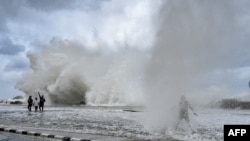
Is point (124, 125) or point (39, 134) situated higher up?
point (124, 125)

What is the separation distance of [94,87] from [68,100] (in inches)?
287

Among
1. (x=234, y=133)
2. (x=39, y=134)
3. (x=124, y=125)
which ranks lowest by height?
(x=39, y=134)

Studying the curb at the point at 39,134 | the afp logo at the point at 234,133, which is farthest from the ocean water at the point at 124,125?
the afp logo at the point at 234,133

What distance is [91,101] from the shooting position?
8269cm

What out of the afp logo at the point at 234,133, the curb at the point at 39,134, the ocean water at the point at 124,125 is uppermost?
the afp logo at the point at 234,133

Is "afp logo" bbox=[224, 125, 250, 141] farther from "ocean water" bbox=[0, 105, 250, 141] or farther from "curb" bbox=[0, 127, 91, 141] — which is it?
"curb" bbox=[0, 127, 91, 141]

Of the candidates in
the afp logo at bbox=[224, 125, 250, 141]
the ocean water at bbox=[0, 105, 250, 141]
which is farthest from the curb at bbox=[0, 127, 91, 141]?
the afp logo at bbox=[224, 125, 250, 141]

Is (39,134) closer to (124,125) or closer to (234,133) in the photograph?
(124,125)

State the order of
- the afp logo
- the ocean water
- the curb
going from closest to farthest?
the afp logo, the curb, the ocean water

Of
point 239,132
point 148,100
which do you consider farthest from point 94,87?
point 239,132

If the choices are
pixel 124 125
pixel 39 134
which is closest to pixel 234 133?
pixel 39 134

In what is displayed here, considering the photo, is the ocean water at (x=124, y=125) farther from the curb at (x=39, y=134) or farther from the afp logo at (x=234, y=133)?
the afp logo at (x=234, y=133)

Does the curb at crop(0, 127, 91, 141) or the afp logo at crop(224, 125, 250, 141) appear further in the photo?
the curb at crop(0, 127, 91, 141)

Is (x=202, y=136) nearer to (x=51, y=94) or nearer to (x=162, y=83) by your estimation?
(x=162, y=83)
